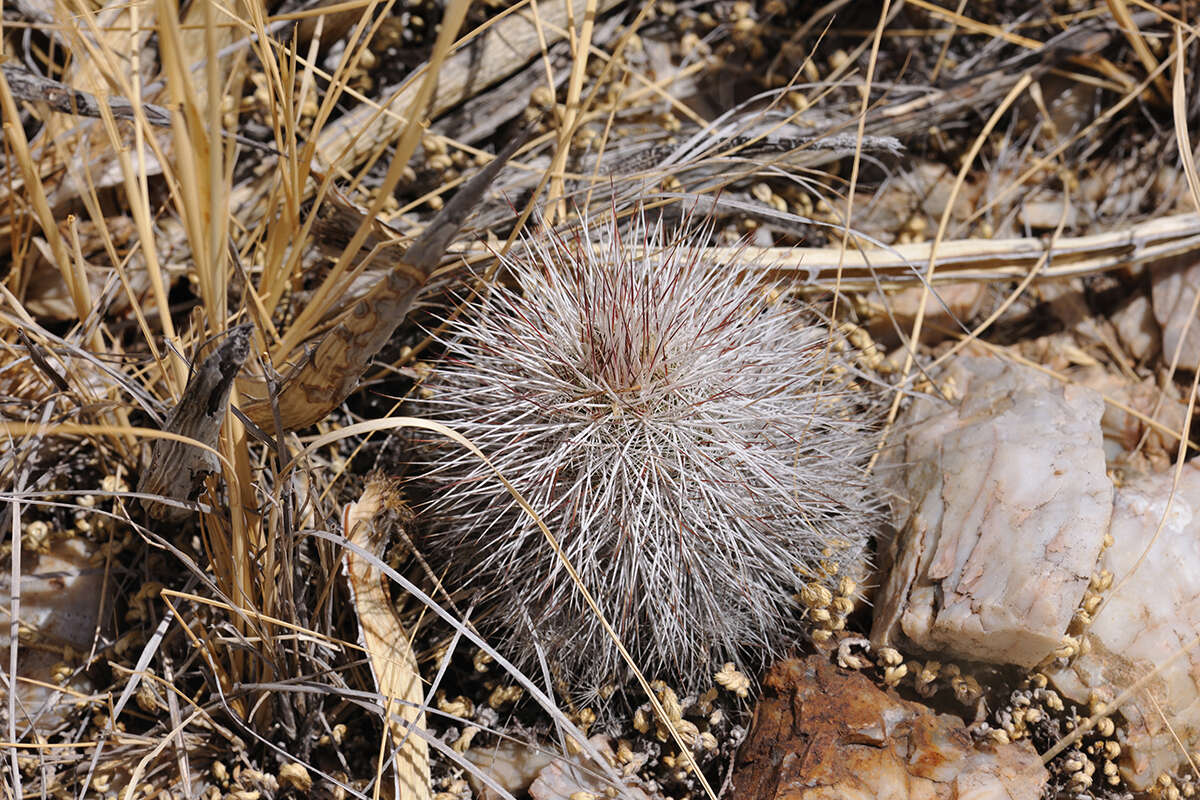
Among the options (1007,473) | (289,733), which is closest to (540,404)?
(289,733)

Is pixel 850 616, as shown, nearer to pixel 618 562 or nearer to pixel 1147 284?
pixel 618 562

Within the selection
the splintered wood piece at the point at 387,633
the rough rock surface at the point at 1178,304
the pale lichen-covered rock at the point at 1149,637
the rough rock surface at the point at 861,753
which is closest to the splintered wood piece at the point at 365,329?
the splintered wood piece at the point at 387,633

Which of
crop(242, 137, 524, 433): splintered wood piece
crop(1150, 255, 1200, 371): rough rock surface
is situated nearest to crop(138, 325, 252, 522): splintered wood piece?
crop(242, 137, 524, 433): splintered wood piece

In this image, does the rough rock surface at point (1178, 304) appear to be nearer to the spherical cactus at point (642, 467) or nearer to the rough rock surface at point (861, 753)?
the spherical cactus at point (642, 467)

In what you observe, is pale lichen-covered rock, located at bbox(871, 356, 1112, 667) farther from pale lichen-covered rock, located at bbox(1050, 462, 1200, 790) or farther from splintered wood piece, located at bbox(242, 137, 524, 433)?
splintered wood piece, located at bbox(242, 137, 524, 433)

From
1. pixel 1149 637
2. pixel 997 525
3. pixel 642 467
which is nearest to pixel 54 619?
pixel 642 467

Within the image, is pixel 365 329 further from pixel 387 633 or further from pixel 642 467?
pixel 387 633
